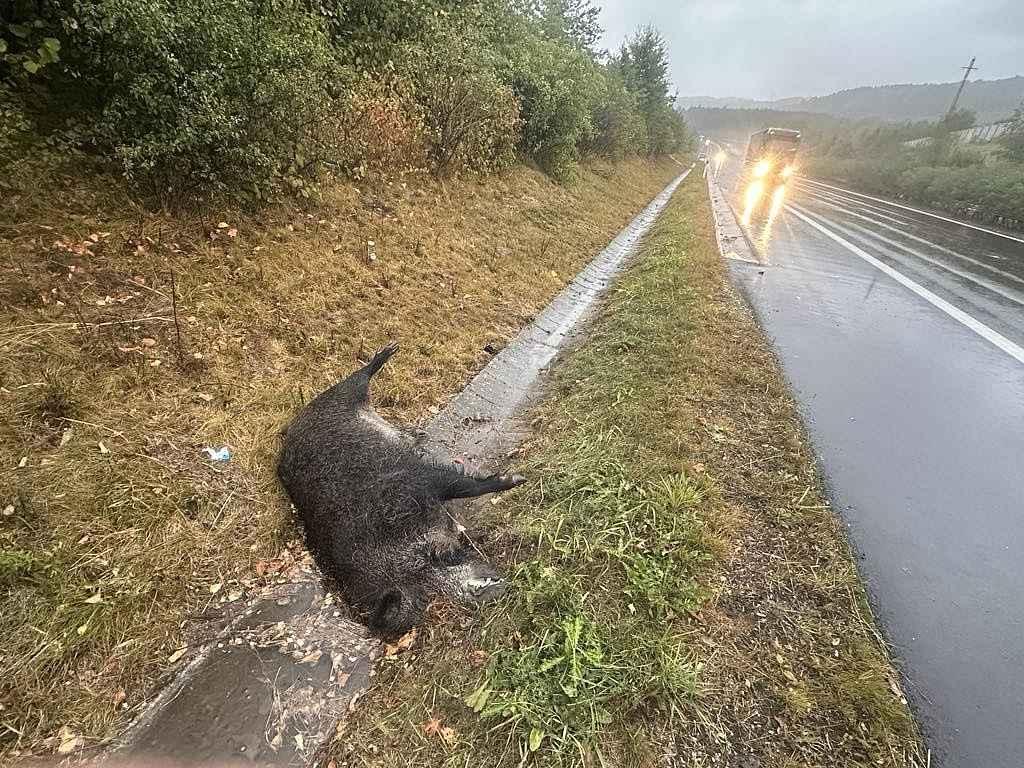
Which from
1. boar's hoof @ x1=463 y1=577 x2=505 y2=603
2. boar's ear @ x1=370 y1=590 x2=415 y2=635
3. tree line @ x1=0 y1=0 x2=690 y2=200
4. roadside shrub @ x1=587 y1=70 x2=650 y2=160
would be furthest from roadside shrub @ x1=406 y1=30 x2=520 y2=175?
roadside shrub @ x1=587 y1=70 x2=650 y2=160

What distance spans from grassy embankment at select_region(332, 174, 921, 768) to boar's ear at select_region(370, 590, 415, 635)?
125 millimetres

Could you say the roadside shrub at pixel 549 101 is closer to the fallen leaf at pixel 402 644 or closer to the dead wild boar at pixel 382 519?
the dead wild boar at pixel 382 519

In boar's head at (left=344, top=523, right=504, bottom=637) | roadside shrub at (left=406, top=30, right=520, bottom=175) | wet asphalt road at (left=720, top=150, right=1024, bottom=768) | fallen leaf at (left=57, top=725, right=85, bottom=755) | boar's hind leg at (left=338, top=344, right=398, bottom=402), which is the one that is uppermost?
roadside shrub at (left=406, top=30, right=520, bottom=175)

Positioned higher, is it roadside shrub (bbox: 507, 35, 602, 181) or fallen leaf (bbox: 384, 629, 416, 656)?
roadside shrub (bbox: 507, 35, 602, 181)

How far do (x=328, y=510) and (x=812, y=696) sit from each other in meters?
2.60

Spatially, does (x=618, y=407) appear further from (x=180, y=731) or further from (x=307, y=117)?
(x=307, y=117)

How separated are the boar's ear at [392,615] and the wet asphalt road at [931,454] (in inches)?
93.1

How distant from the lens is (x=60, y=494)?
103 inches

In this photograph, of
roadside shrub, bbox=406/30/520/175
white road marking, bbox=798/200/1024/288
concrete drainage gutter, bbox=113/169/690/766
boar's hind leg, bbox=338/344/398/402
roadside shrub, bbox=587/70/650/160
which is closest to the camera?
concrete drainage gutter, bbox=113/169/690/766

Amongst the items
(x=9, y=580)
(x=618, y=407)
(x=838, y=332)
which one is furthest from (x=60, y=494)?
(x=838, y=332)

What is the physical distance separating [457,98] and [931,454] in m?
8.37

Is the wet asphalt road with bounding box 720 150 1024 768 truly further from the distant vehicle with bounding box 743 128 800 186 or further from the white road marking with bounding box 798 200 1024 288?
the distant vehicle with bounding box 743 128 800 186

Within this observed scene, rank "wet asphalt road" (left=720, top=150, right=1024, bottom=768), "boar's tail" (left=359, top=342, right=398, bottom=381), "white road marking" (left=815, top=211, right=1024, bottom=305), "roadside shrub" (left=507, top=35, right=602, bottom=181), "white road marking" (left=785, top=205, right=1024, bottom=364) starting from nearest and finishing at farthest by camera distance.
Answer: "wet asphalt road" (left=720, top=150, right=1024, bottom=768)
"boar's tail" (left=359, top=342, right=398, bottom=381)
"white road marking" (left=785, top=205, right=1024, bottom=364)
"white road marking" (left=815, top=211, right=1024, bottom=305)
"roadside shrub" (left=507, top=35, right=602, bottom=181)

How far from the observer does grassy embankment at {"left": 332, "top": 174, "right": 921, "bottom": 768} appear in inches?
77.6
